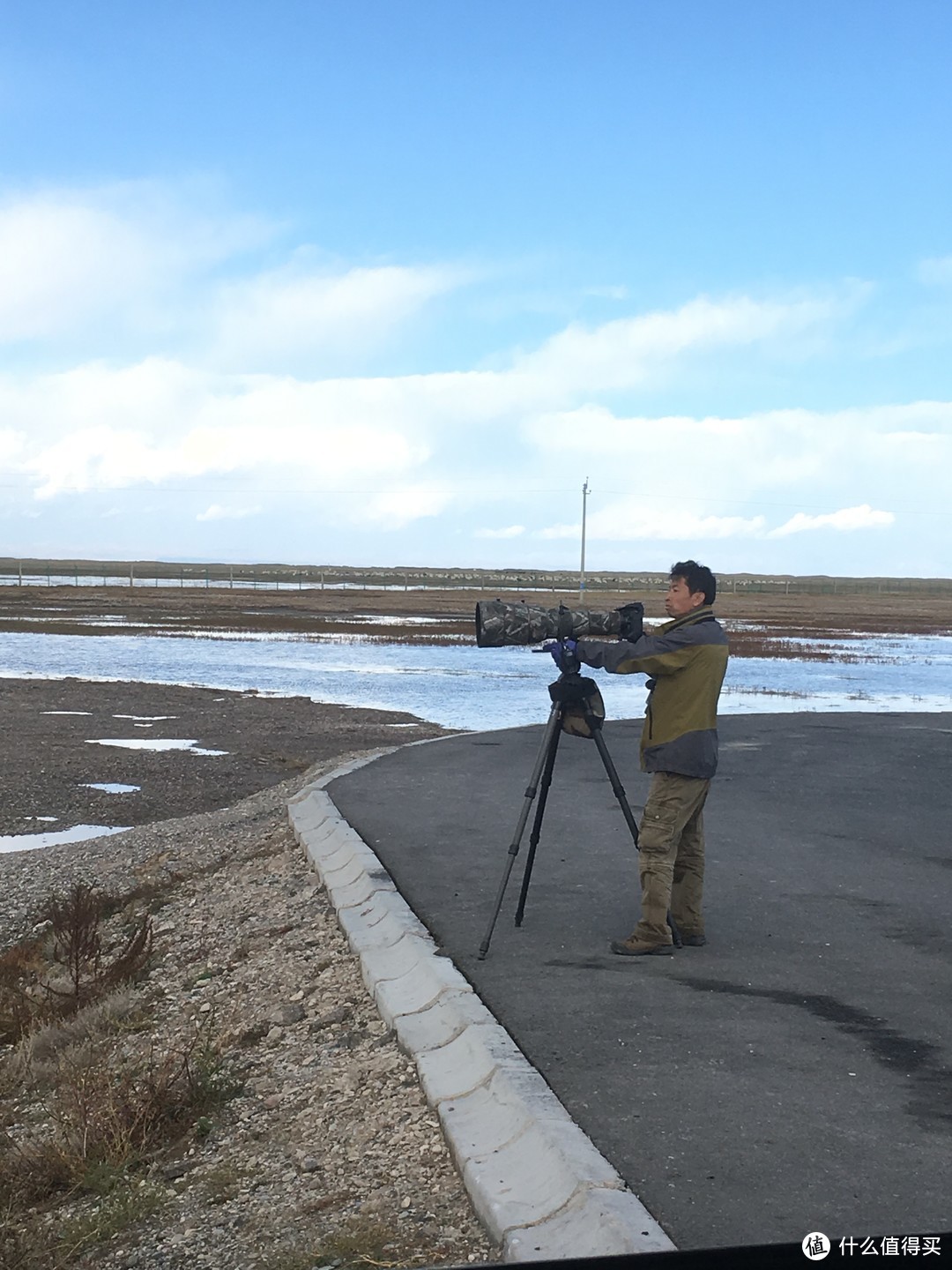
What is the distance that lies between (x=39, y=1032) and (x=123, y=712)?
58.2ft

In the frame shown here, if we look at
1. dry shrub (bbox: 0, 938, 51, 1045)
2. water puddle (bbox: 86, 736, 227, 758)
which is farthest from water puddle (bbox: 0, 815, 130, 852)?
water puddle (bbox: 86, 736, 227, 758)

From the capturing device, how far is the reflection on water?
2638 cm

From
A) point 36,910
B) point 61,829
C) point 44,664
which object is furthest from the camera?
point 44,664

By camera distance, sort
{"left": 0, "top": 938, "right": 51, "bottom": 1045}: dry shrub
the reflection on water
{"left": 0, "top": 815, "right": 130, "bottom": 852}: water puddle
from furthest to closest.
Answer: the reflection on water → {"left": 0, "top": 815, "right": 130, "bottom": 852}: water puddle → {"left": 0, "top": 938, "right": 51, "bottom": 1045}: dry shrub

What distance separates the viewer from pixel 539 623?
6.70 m

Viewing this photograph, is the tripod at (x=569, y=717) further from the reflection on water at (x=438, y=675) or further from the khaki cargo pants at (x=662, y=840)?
the reflection on water at (x=438, y=675)

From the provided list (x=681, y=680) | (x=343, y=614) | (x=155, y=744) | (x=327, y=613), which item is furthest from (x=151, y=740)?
(x=327, y=613)

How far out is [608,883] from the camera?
818 centimetres

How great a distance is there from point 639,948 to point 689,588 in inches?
72.1

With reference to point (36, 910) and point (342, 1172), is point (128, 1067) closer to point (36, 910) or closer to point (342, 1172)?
point (342, 1172)

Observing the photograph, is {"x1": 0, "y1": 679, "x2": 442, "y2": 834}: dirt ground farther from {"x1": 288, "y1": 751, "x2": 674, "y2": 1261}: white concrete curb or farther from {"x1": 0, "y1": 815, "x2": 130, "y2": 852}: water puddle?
{"x1": 288, "y1": 751, "x2": 674, "y2": 1261}: white concrete curb

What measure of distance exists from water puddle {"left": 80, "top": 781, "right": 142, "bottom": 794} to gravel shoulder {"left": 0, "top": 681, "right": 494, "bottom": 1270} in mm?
4406

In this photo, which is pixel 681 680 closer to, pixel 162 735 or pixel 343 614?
pixel 162 735

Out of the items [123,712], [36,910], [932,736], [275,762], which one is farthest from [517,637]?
[123,712]
